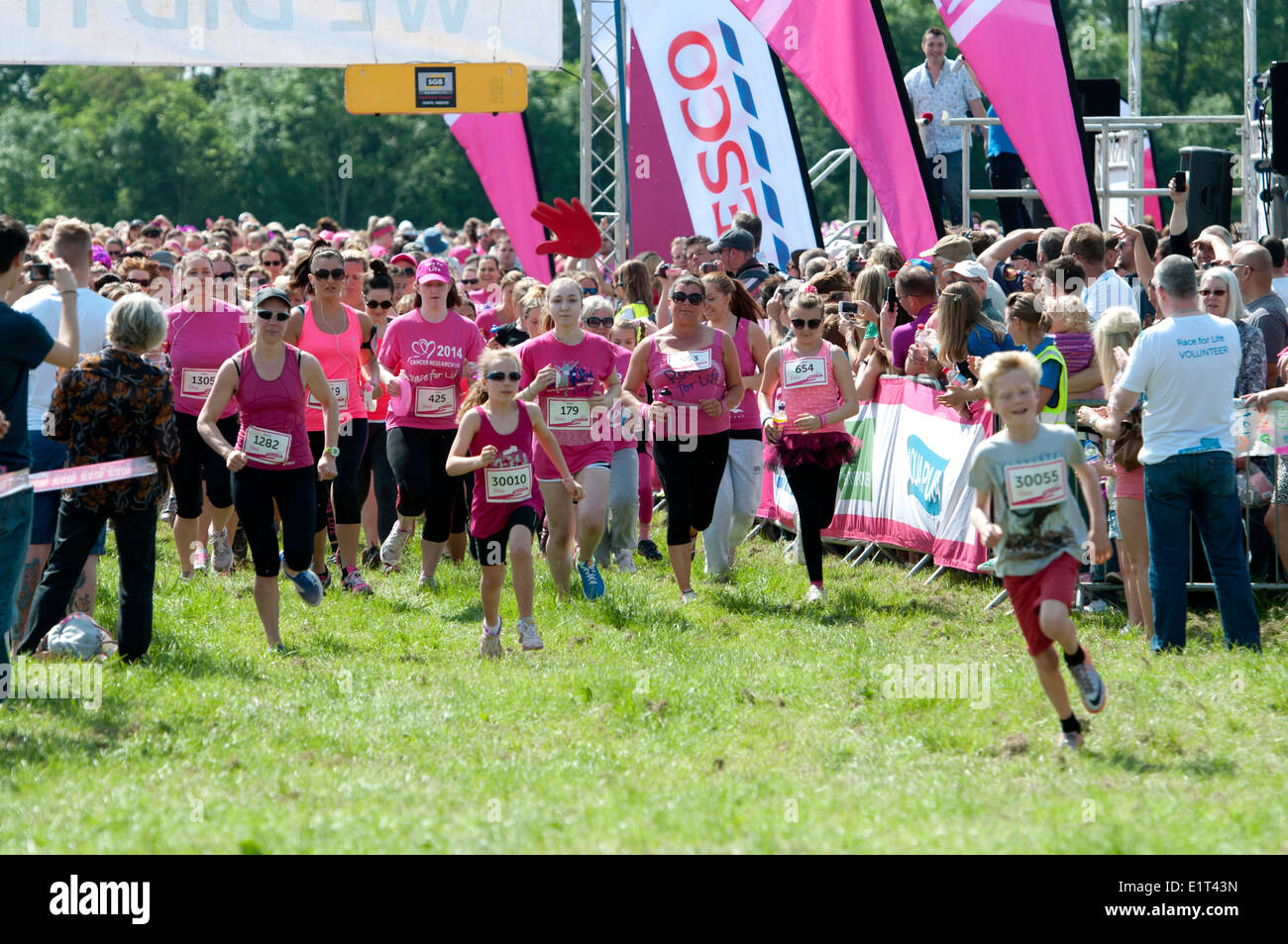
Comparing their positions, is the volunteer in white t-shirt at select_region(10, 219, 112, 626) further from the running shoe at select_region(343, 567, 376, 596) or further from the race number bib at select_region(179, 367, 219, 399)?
the running shoe at select_region(343, 567, 376, 596)

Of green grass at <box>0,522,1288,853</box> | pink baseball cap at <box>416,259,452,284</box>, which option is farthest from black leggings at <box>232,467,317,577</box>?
pink baseball cap at <box>416,259,452,284</box>

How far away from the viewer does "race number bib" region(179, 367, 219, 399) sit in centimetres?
961

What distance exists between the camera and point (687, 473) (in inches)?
380

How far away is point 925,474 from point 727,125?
430 centimetres

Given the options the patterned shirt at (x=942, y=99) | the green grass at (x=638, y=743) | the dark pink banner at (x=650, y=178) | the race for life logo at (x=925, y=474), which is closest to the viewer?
the green grass at (x=638, y=743)

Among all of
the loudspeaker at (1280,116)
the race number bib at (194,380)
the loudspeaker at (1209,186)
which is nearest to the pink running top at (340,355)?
the race number bib at (194,380)

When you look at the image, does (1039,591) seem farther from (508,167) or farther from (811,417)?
(508,167)

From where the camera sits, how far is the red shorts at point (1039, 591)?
6.14m

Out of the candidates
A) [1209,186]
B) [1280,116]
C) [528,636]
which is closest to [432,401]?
[528,636]

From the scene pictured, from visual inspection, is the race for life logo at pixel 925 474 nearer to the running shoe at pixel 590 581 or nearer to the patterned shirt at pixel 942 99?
the running shoe at pixel 590 581

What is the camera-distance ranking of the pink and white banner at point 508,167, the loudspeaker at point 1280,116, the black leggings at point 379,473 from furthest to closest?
the pink and white banner at point 508,167 < the loudspeaker at point 1280,116 < the black leggings at point 379,473

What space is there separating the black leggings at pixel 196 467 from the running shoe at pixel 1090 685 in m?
5.42

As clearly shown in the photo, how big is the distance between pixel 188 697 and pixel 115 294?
4.56 meters

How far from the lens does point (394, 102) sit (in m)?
17.0
